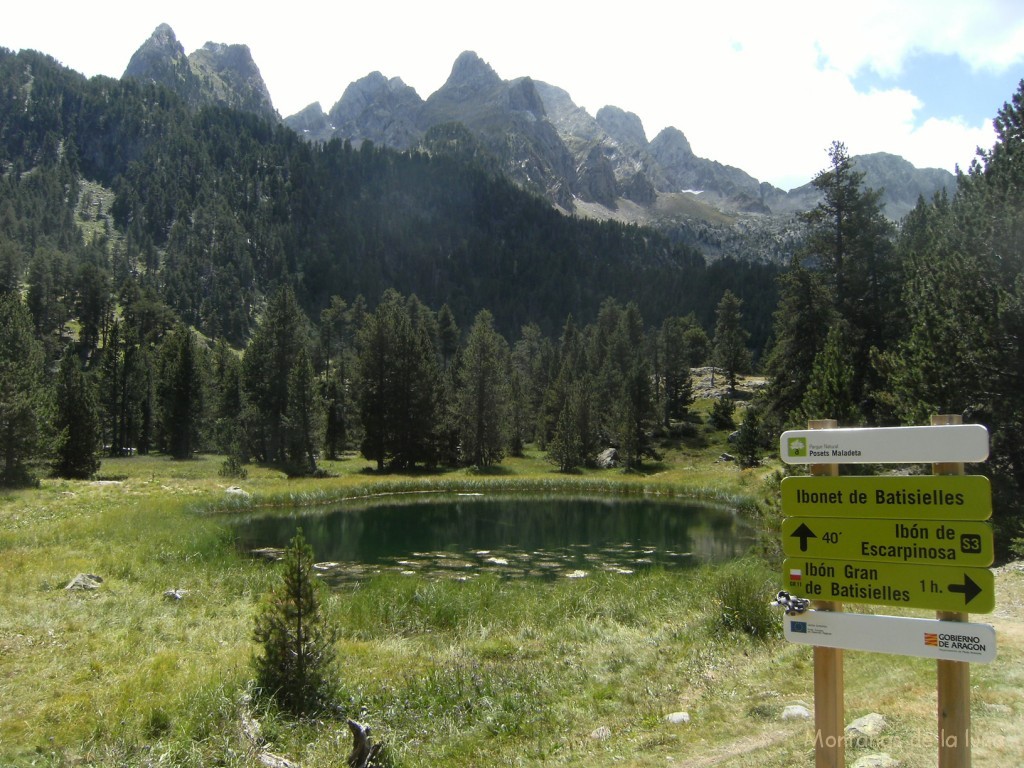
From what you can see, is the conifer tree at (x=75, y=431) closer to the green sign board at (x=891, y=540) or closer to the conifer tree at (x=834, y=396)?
the conifer tree at (x=834, y=396)

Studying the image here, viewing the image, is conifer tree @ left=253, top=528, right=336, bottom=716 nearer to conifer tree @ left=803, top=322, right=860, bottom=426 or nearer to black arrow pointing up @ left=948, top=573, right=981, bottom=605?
black arrow pointing up @ left=948, top=573, right=981, bottom=605

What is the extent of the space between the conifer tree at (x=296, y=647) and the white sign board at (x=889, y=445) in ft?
23.1

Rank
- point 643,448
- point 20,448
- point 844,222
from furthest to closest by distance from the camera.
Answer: point 643,448 < point 844,222 < point 20,448

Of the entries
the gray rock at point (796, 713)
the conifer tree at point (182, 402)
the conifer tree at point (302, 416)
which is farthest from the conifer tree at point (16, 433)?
the gray rock at point (796, 713)

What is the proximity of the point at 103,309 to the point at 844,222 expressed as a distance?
117 meters

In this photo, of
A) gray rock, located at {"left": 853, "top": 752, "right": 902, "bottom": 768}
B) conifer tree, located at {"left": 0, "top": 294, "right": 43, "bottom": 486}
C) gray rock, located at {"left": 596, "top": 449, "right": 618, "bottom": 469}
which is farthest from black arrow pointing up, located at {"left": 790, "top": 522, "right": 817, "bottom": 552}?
gray rock, located at {"left": 596, "top": 449, "right": 618, "bottom": 469}

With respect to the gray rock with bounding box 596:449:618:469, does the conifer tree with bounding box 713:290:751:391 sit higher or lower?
higher

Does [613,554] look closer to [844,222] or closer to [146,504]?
[146,504]

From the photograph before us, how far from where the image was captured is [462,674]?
432 inches

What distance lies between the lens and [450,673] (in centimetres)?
1122

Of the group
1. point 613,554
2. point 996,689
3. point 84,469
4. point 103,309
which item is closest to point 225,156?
point 103,309

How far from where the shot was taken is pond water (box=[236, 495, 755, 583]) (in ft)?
84.0

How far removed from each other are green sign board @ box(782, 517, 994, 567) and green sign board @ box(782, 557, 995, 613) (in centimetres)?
6

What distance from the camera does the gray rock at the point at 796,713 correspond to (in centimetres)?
810
